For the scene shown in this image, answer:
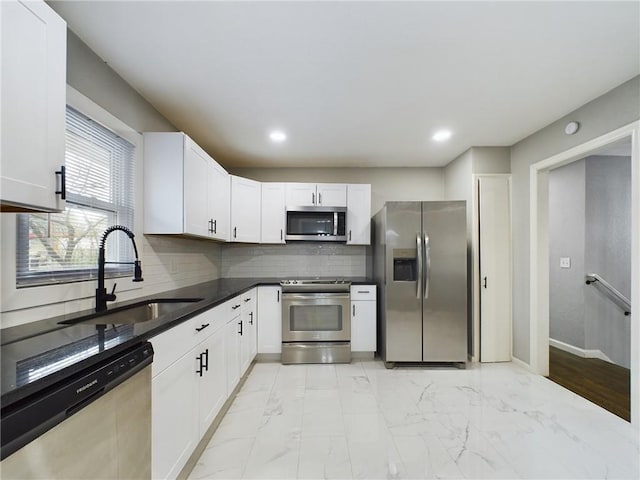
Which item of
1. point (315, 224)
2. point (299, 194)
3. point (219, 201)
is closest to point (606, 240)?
point (315, 224)

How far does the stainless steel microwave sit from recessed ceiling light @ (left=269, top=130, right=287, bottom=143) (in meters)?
0.90

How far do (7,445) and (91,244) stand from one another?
142cm

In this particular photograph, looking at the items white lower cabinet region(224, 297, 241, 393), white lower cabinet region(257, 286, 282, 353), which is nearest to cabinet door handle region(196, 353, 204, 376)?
white lower cabinet region(224, 297, 241, 393)

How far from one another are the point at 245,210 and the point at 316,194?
3.07ft

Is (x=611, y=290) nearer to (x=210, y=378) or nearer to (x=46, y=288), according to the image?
(x=210, y=378)

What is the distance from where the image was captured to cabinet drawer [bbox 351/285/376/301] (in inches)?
141

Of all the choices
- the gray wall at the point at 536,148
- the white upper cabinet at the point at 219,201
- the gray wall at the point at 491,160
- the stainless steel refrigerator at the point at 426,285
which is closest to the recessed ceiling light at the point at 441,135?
the gray wall at the point at 491,160

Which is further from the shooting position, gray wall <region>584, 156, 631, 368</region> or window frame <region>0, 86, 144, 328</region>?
gray wall <region>584, 156, 631, 368</region>

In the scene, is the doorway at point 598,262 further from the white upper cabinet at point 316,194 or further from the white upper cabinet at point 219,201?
the white upper cabinet at point 219,201

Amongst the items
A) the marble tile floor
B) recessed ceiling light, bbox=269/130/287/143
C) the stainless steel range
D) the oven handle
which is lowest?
the marble tile floor

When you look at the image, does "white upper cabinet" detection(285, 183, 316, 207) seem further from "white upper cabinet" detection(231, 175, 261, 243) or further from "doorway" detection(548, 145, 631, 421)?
"doorway" detection(548, 145, 631, 421)

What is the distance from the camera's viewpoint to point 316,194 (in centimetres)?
389

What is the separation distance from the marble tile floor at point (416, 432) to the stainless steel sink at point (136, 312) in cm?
95

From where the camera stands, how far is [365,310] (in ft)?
11.7
